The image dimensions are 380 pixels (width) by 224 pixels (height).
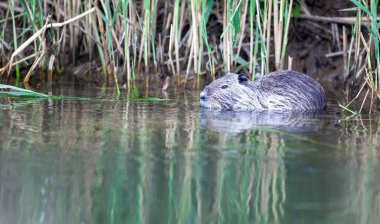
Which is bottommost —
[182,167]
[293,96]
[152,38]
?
[182,167]

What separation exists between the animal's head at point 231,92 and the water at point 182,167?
530 millimetres

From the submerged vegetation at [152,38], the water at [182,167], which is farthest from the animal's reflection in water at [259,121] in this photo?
the submerged vegetation at [152,38]

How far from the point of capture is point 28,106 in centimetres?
526

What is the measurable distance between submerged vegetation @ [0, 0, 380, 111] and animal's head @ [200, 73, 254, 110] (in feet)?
1.02

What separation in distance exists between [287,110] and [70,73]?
9.10ft

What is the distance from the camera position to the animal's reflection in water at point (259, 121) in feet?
15.3

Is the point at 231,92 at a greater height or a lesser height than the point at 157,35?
lesser

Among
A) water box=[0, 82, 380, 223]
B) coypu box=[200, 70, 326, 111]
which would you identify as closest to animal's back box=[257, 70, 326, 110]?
coypu box=[200, 70, 326, 111]

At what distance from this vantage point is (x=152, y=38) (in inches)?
251

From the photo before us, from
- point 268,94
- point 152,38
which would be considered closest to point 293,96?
point 268,94

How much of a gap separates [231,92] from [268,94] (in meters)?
0.28

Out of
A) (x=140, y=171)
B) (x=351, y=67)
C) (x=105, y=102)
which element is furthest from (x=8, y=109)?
(x=351, y=67)

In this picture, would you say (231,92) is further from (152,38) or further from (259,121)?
(152,38)

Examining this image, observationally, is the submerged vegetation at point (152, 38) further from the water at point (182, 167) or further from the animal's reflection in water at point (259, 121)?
the water at point (182, 167)
